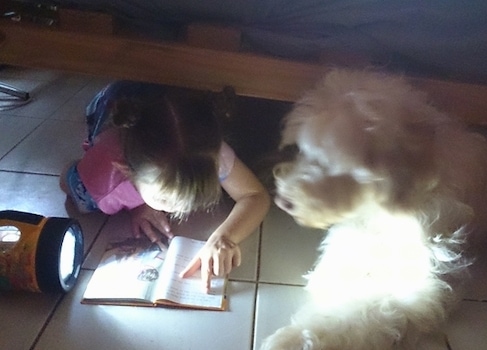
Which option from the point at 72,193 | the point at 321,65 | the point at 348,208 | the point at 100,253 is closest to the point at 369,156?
the point at 348,208

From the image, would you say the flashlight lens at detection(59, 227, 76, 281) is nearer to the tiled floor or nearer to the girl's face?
the tiled floor

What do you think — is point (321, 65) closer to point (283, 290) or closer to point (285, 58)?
point (285, 58)

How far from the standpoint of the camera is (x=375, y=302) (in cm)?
112

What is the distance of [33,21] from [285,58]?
492mm

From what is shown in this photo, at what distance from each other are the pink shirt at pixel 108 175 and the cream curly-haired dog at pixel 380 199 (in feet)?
1.03

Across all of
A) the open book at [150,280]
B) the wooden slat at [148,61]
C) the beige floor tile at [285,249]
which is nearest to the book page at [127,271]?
the open book at [150,280]

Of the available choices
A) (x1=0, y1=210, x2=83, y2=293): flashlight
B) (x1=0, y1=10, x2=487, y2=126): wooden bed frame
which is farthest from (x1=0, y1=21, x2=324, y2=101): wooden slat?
(x1=0, y1=210, x2=83, y2=293): flashlight

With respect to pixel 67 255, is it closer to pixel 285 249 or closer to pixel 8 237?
pixel 8 237

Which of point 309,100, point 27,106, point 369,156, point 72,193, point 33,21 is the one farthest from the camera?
point 27,106

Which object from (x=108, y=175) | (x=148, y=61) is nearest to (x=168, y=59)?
(x=148, y=61)

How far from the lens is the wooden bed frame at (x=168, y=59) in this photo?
3.95ft

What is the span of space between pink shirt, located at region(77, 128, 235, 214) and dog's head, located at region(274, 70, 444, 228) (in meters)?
0.28

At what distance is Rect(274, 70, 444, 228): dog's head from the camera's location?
104cm

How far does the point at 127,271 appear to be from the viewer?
127 cm
